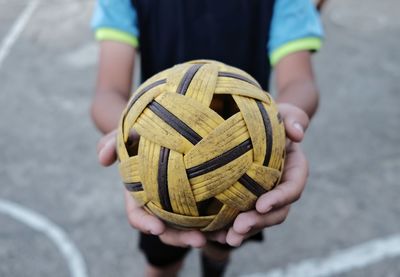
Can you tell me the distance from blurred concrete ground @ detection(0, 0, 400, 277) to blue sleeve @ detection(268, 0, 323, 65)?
101cm

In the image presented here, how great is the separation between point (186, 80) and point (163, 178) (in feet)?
0.62

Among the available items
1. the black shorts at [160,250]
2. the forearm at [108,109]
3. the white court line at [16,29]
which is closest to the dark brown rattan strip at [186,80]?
the forearm at [108,109]

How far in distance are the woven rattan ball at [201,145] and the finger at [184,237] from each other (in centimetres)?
7

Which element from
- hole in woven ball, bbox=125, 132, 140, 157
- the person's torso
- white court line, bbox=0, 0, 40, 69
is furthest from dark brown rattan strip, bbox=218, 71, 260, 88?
white court line, bbox=0, 0, 40, 69

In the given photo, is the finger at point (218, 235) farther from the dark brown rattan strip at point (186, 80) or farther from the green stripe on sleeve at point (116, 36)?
the green stripe on sleeve at point (116, 36)

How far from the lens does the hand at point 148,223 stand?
3.52ft

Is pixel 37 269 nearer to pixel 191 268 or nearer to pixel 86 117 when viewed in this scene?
pixel 191 268

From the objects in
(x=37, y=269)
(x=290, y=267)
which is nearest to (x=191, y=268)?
(x=290, y=267)

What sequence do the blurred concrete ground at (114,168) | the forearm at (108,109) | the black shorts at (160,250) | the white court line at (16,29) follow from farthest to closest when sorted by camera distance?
the white court line at (16,29)
the blurred concrete ground at (114,168)
the black shorts at (160,250)
the forearm at (108,109)

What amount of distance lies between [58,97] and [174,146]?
243 centimetres

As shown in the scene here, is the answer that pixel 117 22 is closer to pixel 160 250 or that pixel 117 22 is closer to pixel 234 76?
pixel 234 76

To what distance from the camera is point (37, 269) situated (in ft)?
6.89

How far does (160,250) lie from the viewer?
164 cm

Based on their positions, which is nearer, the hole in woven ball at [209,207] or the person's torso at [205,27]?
the hole in woven ball at [209,207]
